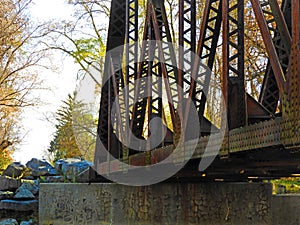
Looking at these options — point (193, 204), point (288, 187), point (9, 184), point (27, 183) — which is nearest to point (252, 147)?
point (193, 204)

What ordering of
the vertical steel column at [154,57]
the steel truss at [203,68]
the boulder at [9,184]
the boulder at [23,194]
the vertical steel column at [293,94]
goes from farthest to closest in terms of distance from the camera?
the boulder at [9,184], the boulder at [23,194], the vertical steel column at [154,57], the steel truss at [203,68], the vertical steel column at [293,94]

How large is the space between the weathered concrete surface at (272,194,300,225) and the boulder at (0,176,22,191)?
13169mm

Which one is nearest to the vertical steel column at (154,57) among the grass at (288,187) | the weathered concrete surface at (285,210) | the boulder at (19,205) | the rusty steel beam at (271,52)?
the rusty steel beam at (271,52)

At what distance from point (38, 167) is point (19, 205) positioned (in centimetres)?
282

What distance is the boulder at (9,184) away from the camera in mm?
25786

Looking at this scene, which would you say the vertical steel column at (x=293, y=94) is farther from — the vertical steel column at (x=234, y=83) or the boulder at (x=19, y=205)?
the boulder at (x=19, y=205)

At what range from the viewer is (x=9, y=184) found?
2578 centimetres

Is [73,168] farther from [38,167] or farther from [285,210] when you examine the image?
[285,210]

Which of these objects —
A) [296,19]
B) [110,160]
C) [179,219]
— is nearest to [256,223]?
[179,219]

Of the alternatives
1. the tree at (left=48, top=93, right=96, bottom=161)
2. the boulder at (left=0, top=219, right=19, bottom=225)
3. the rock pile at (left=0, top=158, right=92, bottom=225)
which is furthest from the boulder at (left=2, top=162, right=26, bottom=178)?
the tree at (left=48, top=93, right=96, bottom=161)

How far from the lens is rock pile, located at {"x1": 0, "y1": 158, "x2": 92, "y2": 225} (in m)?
23.4

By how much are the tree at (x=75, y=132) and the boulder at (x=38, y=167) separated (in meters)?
6.32

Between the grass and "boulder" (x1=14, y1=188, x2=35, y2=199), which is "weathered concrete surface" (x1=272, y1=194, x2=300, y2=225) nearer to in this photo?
the grass

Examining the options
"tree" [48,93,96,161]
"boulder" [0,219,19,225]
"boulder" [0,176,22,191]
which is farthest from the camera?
"tree" [48,93,96,161]
